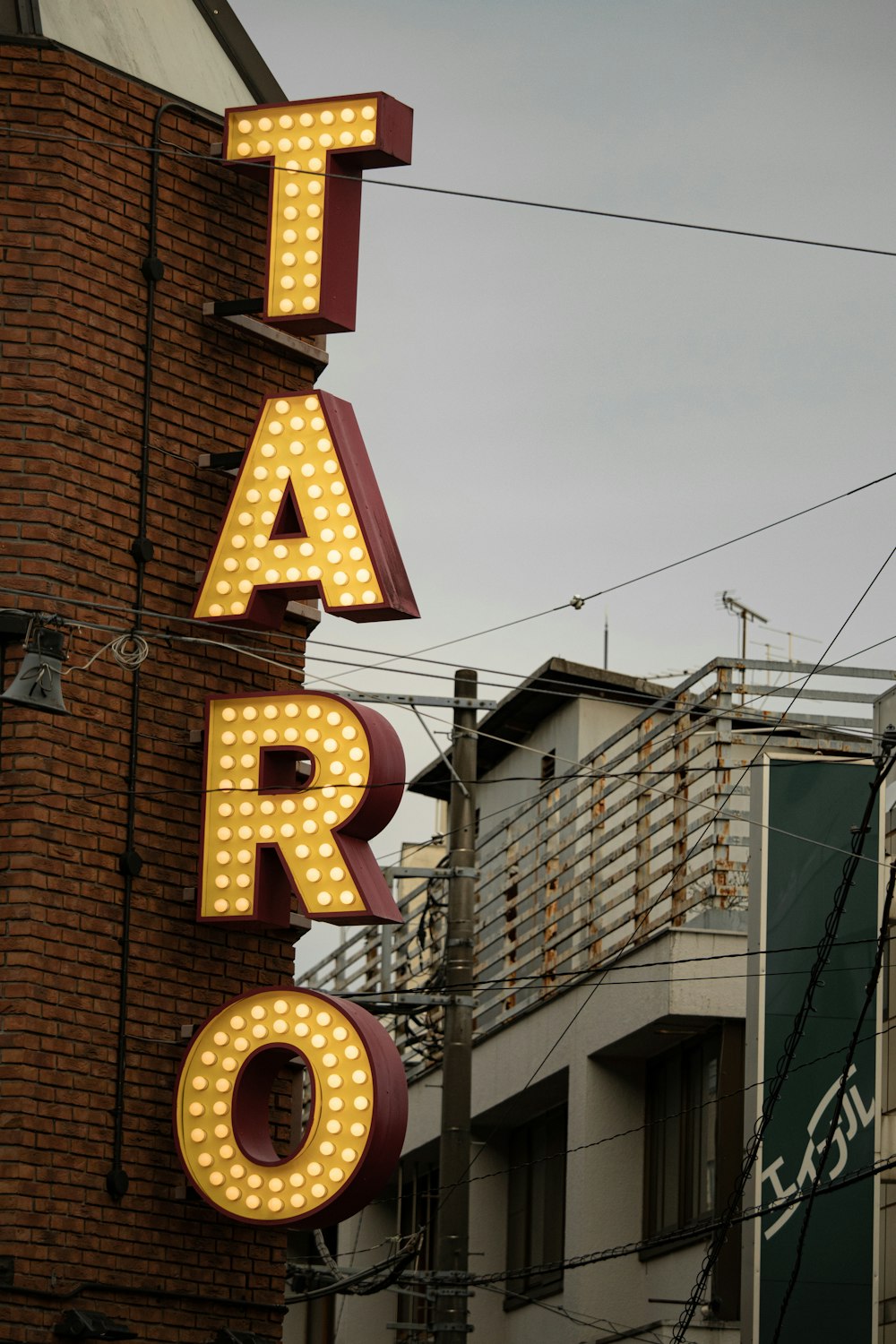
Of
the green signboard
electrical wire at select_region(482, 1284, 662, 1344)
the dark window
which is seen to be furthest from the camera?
the dark window

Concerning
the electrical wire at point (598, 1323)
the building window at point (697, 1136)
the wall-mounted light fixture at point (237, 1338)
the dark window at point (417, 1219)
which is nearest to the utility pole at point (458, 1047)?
the electrical wire at point (598, 1323)

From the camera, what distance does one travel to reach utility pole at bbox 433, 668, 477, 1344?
19.0 m

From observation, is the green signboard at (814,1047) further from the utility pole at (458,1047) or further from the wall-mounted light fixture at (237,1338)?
the wall-mounted light fixture at (237,1338)

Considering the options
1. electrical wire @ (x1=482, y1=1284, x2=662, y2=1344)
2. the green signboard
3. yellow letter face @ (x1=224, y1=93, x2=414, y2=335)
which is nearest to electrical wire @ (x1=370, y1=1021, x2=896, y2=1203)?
the green signboard

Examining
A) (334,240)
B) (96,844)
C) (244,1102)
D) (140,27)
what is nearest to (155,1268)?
(244,1102)

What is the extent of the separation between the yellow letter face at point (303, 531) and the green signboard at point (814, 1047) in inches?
195

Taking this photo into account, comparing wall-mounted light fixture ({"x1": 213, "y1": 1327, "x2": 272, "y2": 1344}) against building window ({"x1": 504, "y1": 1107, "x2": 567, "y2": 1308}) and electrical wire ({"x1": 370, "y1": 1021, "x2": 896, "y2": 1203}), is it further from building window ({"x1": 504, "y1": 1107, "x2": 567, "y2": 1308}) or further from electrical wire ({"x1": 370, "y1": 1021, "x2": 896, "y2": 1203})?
building window ({"x1": 504, "y1": 1107, "x2": 567, "y2": 1308})

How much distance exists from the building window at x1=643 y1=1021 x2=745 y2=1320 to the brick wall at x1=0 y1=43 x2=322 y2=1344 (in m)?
5.71

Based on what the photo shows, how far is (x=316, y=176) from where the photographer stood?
1588cm

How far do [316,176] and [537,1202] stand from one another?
1393 centimetres

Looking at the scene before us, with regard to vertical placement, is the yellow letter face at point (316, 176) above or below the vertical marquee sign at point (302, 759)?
above

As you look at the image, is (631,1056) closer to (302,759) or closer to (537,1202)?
(537,1202)

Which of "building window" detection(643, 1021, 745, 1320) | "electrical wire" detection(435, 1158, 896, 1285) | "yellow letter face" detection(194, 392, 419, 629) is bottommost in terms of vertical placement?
"electrical wire" detection(435, 1158, 896, 1285)

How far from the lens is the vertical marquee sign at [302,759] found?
1408 centimetres
